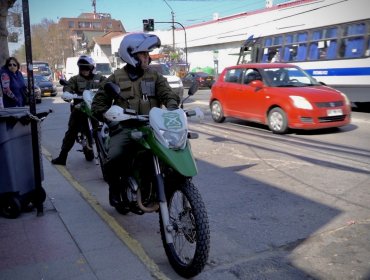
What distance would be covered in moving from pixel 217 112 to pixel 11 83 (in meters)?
5.92

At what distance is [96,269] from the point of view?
3488 millimetres

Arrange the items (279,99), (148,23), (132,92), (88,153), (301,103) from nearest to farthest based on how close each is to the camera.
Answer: (132,92) < (88,153) < (301,103) < (279,99) < (148,23)

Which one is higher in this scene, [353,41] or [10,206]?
[353,41]

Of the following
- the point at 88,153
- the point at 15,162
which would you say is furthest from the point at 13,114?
the point at 88,153

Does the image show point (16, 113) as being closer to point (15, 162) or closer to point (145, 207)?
point (15, 162)

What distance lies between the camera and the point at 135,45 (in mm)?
3932

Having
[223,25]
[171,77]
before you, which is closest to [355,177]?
[171,77]

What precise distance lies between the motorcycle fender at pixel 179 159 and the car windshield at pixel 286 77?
7.80m

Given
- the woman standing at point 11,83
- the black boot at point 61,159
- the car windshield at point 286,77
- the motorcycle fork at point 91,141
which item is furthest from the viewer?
the car windshield at point 286,77

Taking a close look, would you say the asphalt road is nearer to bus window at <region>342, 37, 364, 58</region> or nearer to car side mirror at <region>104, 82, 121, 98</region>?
car side mirror at <region>104, 82, 121, 98</region>

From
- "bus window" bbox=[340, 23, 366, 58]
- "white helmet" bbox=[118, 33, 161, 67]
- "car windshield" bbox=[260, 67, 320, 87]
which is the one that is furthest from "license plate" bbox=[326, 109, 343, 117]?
"white helmet" bbox=[118, 33, 161, 67]

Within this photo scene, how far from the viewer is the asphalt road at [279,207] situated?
143 inches

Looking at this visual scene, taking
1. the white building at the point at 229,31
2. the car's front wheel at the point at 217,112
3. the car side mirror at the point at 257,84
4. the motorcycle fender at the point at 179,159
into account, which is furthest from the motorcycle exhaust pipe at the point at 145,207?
the white building at the point at 229,31

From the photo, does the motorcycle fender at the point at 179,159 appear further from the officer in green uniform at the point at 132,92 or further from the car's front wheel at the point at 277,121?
the car's front wheel at the point at 277,121
